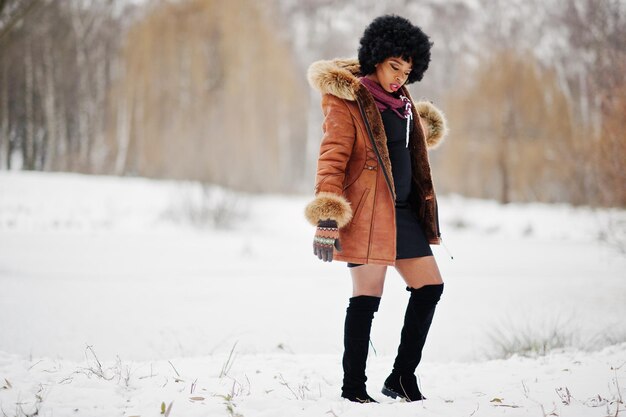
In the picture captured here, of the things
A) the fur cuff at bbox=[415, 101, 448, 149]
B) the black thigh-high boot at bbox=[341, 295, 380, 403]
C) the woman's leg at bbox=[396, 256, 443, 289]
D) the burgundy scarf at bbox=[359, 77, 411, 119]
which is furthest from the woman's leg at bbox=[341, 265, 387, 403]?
the fur cuff at bbox=[415, 101, 448, 149]

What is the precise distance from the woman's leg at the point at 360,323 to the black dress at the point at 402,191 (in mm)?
87

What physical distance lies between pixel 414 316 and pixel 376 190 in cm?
56

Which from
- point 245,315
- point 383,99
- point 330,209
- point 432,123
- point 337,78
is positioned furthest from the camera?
point 245,315

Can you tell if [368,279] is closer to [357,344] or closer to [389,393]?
[357,344]

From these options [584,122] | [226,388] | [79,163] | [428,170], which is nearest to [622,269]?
[428,170]

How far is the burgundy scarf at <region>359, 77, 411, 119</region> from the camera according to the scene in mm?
2145

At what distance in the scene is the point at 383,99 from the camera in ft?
7.03

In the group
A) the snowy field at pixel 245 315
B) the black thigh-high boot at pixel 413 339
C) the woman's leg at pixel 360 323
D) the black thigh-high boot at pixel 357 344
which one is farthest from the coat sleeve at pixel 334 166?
the snowy field at pixel 245 315

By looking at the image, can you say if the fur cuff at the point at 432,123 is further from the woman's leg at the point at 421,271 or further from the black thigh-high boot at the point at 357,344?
the black thigh-high boot at the point at 357,344

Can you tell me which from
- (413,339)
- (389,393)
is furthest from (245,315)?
(413,339)

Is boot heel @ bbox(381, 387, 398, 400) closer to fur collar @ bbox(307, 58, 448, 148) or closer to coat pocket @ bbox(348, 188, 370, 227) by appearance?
coat pocket @ bbox(348, 188, 370, 227)

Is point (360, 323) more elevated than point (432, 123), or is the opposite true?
point (432, 123)

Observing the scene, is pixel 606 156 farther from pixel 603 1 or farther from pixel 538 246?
pixel 603 1

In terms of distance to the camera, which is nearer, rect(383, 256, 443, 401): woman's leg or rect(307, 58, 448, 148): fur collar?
rect(307, 58, 448, 148): fur collar
